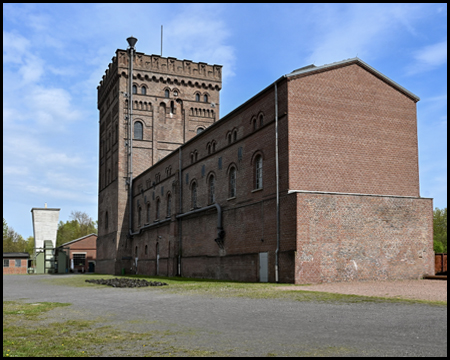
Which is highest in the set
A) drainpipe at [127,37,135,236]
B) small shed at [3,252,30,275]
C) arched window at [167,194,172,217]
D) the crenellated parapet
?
the crenellated parapet

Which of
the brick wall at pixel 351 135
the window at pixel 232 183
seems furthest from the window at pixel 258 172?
the brick wall at pixel 351 135

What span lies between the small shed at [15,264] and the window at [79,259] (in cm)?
664

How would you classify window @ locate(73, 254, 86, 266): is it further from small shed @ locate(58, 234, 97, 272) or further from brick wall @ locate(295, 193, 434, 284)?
brick wall @ locate(295, 193, 434, 284)

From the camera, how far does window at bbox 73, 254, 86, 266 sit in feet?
234

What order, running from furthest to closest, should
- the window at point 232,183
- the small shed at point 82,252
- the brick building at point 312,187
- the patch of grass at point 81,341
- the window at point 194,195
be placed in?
the small shed at point 82,252
the window at point 194,195
the window at point 232,183
the brick building at point 312,187
the patch of grass at point 81,341

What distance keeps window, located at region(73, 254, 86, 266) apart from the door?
173 feet

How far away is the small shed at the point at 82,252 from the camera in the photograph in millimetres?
71188

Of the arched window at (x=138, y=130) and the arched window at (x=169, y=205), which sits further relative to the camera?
the arched window at (x=138, y=130)

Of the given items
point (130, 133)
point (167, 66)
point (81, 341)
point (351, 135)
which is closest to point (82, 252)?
point (130, 133)

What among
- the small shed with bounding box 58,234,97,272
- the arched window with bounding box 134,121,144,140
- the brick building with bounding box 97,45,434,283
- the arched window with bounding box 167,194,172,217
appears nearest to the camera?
the brick building with bounding box 97,45,434,283

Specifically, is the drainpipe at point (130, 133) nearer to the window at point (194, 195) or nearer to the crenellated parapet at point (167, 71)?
the crenellated parapet at point (167, 71)

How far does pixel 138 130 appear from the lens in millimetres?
49344

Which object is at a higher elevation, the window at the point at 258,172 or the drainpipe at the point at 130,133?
the drainpipe at the point at 130,133

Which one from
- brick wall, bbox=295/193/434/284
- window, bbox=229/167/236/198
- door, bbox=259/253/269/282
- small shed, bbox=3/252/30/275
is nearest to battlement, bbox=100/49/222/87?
window, bbox=229/167/236/198
